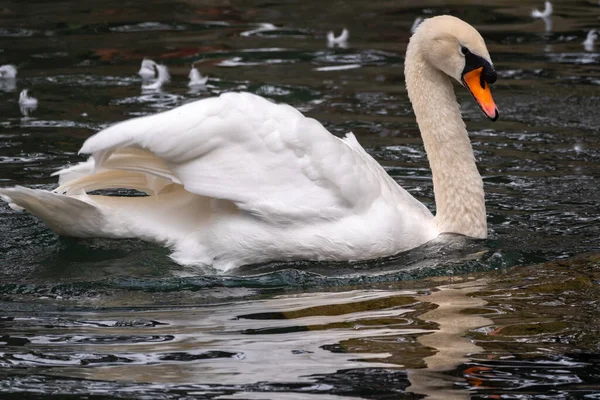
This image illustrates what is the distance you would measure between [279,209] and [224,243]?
0.40 metres

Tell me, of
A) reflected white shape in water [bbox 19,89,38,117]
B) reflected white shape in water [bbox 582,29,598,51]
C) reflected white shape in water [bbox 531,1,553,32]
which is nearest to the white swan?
reflected white shape in water [bbox 19,89,38,117]

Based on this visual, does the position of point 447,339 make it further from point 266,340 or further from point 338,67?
point 338,67

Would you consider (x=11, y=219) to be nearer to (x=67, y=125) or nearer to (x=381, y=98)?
(x=67, y=125)

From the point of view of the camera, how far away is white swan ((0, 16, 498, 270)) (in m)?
6.10

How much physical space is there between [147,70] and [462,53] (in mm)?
5441

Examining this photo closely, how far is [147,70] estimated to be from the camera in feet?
37.9

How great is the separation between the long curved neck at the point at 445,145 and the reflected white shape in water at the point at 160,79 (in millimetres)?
4530

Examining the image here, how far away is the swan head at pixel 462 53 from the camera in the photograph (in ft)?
22.0

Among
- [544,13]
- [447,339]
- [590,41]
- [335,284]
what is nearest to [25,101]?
[335,284]

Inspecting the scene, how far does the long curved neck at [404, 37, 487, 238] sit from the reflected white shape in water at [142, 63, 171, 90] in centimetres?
453

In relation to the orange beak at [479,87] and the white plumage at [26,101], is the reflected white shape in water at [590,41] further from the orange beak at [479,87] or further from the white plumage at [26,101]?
the orange beak at [479,87]

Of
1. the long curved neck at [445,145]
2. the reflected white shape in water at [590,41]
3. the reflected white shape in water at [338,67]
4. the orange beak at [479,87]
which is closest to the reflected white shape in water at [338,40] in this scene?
the reflected white shape in water at [338,67]

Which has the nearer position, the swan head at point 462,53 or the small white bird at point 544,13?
the swan head at point 462,53

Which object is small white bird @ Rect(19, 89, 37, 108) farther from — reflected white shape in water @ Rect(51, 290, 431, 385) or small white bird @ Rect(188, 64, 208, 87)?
reflected white shape in water @ Rect(51, 290, 431, 385)
